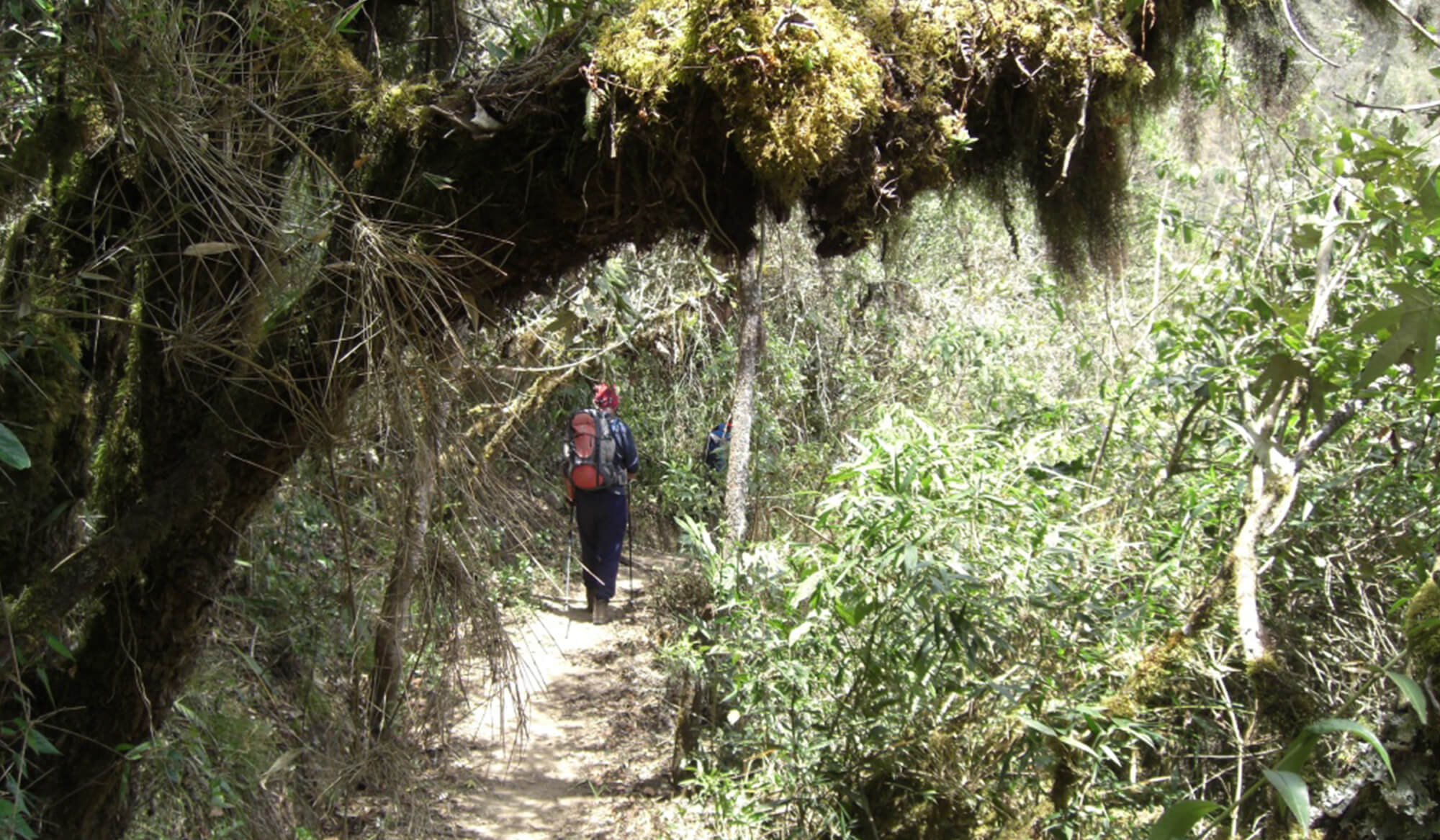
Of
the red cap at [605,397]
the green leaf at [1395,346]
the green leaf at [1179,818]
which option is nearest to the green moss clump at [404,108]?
the green leaf at [1395,346]

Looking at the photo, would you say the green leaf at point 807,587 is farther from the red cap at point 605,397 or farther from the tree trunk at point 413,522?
the red cap at point 605,397

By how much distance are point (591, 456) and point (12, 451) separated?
5.95 meters

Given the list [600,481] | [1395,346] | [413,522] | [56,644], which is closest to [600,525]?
[600,481]

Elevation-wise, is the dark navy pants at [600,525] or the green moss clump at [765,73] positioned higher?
the green moss clump at [765,73]

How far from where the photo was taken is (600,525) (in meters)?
7.67

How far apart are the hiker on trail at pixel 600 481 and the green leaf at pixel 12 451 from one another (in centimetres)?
567

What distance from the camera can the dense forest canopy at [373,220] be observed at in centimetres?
227

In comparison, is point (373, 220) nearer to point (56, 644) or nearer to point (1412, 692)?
point (56, 644)

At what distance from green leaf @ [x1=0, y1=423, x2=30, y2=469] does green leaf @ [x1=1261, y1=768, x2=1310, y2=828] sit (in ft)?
5.67

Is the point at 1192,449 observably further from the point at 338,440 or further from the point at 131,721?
Result: the point at 131,721

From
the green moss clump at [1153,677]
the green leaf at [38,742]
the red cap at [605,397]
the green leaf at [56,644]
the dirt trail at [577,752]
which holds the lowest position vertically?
the dirt trail at [577,752]

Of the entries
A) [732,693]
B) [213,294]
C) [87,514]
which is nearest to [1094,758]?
[732,693]

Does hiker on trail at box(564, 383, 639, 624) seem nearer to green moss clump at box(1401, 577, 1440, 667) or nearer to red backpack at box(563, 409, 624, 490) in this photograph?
red backpack at box(563, 409, 624, 490)

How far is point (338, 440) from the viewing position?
249 cm
